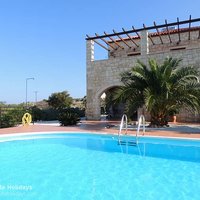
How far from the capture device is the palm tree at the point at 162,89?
14289 millimetres

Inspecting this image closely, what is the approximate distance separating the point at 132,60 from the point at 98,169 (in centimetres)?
1423

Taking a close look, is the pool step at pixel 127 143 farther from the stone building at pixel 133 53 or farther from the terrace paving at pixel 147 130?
the stone building at pixel 133 53

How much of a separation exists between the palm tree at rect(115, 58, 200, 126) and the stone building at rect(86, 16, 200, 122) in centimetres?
422

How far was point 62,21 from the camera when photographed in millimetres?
18672

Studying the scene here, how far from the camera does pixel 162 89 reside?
14391mm

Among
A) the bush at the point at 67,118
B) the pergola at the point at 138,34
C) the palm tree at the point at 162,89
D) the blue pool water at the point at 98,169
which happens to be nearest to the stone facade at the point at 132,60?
the pergola at the point at 138,34

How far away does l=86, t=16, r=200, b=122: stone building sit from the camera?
61.6ft

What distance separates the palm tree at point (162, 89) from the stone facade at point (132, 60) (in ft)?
13.6

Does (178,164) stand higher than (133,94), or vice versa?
(133,94)

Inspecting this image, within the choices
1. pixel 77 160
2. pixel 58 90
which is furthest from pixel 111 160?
pixel 58 90

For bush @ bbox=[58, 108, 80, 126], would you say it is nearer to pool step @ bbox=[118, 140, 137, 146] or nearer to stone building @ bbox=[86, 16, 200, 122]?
stone building @ bbox=[86, 16, 200, 122]

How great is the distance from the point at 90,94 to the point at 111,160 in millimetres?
13729

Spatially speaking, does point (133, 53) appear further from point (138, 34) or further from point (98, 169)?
point (98, 169)

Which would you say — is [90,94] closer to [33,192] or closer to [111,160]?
[111,160]
